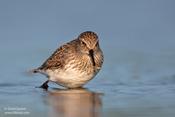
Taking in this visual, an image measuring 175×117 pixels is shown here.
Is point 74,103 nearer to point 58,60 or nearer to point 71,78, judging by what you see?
point 71,78

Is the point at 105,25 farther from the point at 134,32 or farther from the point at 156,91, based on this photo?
the point at 156,91

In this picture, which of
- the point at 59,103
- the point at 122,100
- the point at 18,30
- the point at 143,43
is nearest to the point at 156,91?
the point at 122,100

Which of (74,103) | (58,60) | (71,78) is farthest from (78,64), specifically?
(74,103)

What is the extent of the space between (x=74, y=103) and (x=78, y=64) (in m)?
1.53

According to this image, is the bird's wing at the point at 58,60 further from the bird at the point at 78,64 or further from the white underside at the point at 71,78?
the white underside at the point at 71,78

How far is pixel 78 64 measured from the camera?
12125 millimetres

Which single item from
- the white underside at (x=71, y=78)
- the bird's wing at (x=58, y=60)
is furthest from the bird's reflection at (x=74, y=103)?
the bird's wing at (x=58, y=60)

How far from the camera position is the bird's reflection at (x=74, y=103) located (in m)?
9.79

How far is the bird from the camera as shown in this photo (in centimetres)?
1198

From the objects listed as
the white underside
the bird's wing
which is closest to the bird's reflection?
the white underside

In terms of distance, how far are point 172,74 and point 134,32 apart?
3.93m

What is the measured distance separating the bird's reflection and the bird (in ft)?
0.64

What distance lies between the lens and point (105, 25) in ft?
57.3

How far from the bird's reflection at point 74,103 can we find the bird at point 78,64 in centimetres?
19
